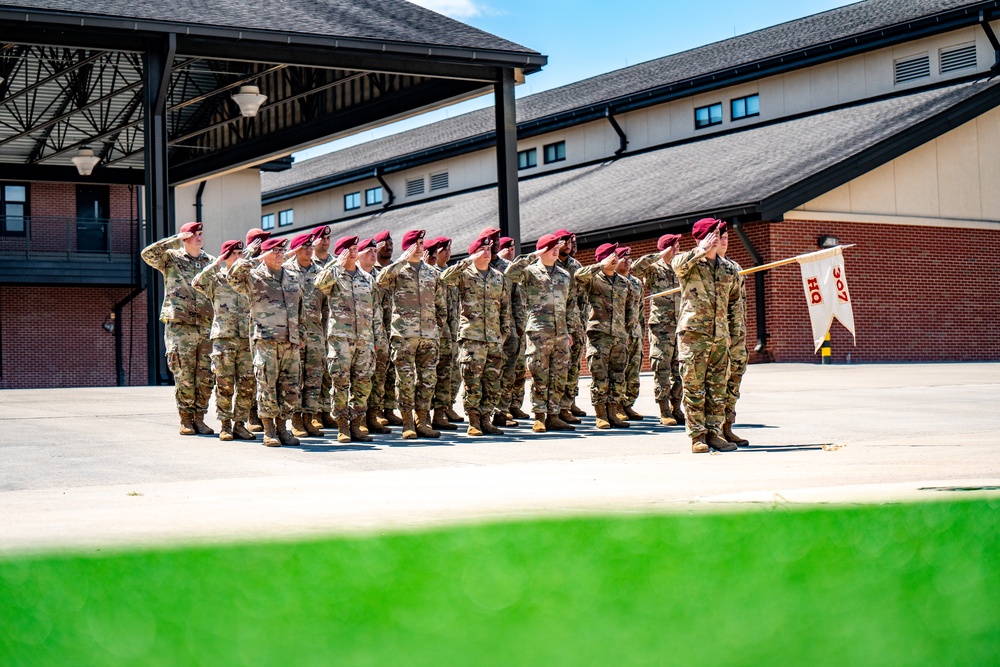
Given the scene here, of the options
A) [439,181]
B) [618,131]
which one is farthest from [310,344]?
[439,181]

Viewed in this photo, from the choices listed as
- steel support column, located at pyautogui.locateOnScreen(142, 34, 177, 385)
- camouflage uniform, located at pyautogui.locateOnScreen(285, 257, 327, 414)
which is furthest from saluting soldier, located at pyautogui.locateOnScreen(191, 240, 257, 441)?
steel support column, located at pyautogui.locateOnScreen(142, 34, 177, 385)

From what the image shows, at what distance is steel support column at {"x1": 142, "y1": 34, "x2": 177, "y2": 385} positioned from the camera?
62.1 ft

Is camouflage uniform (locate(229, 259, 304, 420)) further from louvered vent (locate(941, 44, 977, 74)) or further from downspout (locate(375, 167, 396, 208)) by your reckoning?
downspout (locate(375, 167, 396, 208))

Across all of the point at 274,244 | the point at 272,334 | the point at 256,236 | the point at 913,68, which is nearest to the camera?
the point at 272,334

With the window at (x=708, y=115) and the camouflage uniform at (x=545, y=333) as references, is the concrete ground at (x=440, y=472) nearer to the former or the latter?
the camouflage uniform at (x=545, y=333)

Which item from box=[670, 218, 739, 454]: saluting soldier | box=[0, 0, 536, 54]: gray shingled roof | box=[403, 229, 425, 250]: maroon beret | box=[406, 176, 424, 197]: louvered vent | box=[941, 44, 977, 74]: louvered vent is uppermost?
box=[941, 44, 977, 74]: louvered vent

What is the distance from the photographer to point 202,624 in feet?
14.4

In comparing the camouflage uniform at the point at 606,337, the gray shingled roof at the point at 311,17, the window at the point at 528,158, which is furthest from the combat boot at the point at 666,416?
the window at the point at 528,158

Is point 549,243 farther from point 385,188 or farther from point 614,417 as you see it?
point 385,188

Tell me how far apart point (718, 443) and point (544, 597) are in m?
6.09

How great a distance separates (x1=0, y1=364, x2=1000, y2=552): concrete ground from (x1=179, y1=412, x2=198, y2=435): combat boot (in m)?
0.32

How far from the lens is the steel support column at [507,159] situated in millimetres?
20922

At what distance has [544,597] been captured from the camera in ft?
15.5

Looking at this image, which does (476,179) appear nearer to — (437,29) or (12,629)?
(437,29)
